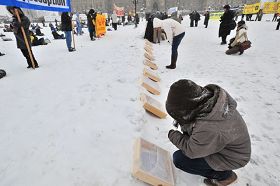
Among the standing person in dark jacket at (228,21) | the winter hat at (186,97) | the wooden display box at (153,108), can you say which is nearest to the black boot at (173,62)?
the wooden display box at (153,108)

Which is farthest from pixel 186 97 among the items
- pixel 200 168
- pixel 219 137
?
pixel 200 168

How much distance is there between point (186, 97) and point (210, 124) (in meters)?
0.27

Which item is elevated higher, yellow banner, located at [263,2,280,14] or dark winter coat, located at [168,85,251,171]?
yellow banner, located at [263,2,280,14]

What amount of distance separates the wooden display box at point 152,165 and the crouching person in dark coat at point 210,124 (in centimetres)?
40

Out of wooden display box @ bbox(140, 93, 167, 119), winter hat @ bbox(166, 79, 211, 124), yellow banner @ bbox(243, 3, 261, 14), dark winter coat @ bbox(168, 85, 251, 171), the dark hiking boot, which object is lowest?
the dark hiking boot

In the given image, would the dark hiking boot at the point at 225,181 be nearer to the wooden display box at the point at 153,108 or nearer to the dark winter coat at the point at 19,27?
the wooden display box at the point at 153,108

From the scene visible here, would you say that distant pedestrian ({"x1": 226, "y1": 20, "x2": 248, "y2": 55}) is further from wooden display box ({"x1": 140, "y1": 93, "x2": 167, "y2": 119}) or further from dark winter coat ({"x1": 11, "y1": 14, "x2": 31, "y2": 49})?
dark winter coat ({"x1": 11, "y1": 14, "x2": 31, "y2": 49})

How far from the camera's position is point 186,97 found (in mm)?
1494

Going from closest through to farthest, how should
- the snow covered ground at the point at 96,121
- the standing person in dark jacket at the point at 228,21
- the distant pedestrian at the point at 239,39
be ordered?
1. the snow covered ground at the point at 96,121
2. the distant pedestrian at the point at 239,39
3. the standing person in dark jacket at the point at 228,21

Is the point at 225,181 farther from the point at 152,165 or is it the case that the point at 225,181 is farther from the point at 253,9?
the point at 253,9

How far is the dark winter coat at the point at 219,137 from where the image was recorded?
4.89 ft

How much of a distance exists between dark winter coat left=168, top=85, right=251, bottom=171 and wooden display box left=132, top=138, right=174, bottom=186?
40 cm

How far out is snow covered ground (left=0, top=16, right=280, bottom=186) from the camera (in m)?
2.08

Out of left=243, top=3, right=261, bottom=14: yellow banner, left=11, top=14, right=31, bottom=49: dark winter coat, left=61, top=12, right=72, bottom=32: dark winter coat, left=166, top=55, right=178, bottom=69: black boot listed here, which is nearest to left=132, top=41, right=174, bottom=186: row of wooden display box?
left=166, top=55, right=178, bottom=69: black boot
